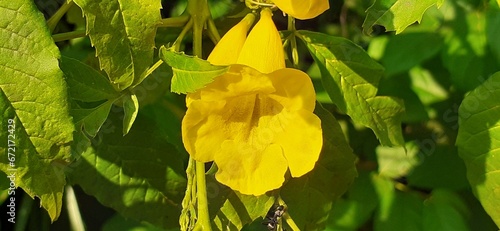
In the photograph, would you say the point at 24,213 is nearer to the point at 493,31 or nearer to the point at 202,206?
the point at 202,206

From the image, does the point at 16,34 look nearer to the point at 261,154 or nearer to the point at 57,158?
the point at 57,158

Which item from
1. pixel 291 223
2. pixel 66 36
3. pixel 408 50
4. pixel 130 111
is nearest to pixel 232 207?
pixel 291 223

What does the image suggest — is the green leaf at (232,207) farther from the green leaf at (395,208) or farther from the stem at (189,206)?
the green leaf at (395,208)

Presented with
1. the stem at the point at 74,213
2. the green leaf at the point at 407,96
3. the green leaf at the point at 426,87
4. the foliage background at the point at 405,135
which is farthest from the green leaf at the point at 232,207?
the stem at the point at 74,213

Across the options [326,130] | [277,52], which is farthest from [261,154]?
[326,130]

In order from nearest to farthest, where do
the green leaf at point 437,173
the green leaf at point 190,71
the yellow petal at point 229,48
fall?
the green leaf at point 190,71, the yellow petal at point 229,48, the green leaf at point 437,173
